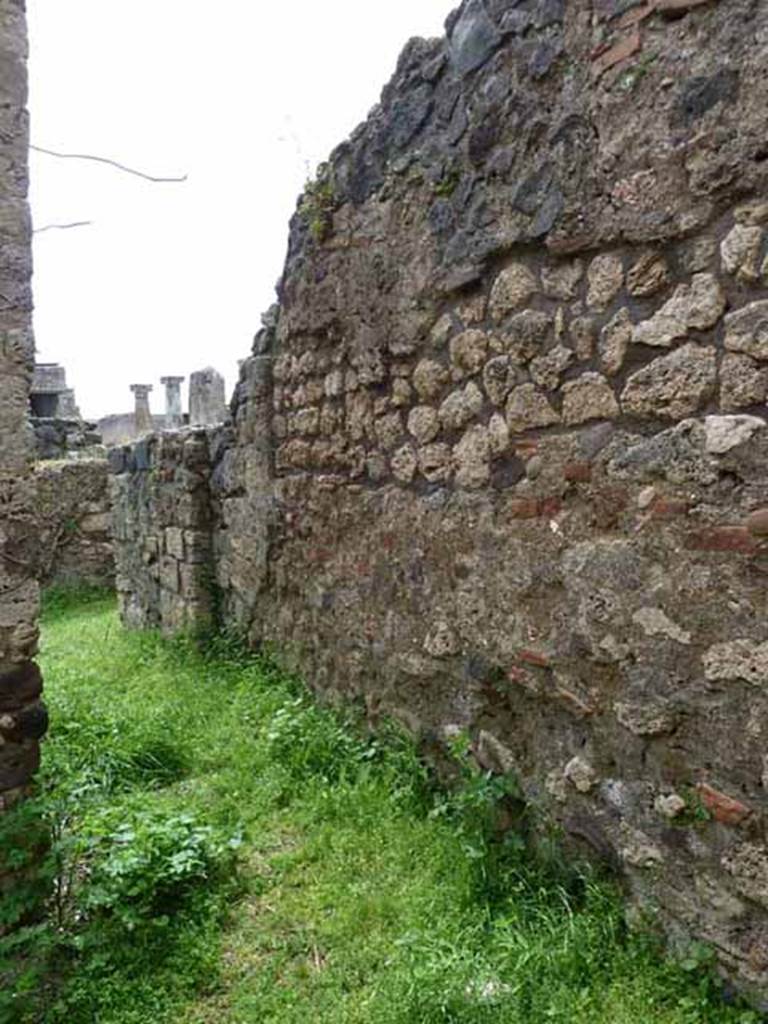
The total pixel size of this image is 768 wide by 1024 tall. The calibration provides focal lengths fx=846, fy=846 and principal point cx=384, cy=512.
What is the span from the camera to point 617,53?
2.30m

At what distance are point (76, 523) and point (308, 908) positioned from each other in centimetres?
731

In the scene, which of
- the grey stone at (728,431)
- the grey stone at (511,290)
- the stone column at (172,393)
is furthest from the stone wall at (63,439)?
the grey stone at (728,431)

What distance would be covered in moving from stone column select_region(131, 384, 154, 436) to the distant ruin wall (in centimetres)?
1339

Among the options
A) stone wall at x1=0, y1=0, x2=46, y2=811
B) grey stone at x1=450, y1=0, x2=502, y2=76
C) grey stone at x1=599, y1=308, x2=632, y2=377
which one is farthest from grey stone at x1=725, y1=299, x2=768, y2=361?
stone wall at x1=0, y1=0, x2=46, y2=811

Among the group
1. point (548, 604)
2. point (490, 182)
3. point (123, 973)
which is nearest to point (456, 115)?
point (490, 182)

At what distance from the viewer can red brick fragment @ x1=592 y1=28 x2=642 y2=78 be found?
2.24 metres

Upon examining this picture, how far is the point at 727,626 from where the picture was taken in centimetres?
204

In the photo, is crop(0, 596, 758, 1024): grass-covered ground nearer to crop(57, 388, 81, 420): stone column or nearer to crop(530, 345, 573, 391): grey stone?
crop(530, 345, 573, 391): grey stone

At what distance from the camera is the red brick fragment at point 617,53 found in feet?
7.34

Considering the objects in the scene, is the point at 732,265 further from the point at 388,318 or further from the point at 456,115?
the point at 388,318

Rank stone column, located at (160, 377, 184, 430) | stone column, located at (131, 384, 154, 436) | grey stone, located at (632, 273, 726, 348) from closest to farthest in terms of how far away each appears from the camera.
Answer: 1. grey stone, located at (632, 273, 726, 348)
2. stone column, located at (131, 384, 154, 436)
3. stone column, located at (160, 377, 184, 430)

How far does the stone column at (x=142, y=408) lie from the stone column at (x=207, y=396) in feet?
18.9

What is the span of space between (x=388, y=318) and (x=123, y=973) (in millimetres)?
2528

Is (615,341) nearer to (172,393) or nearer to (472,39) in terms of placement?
(472,39)
